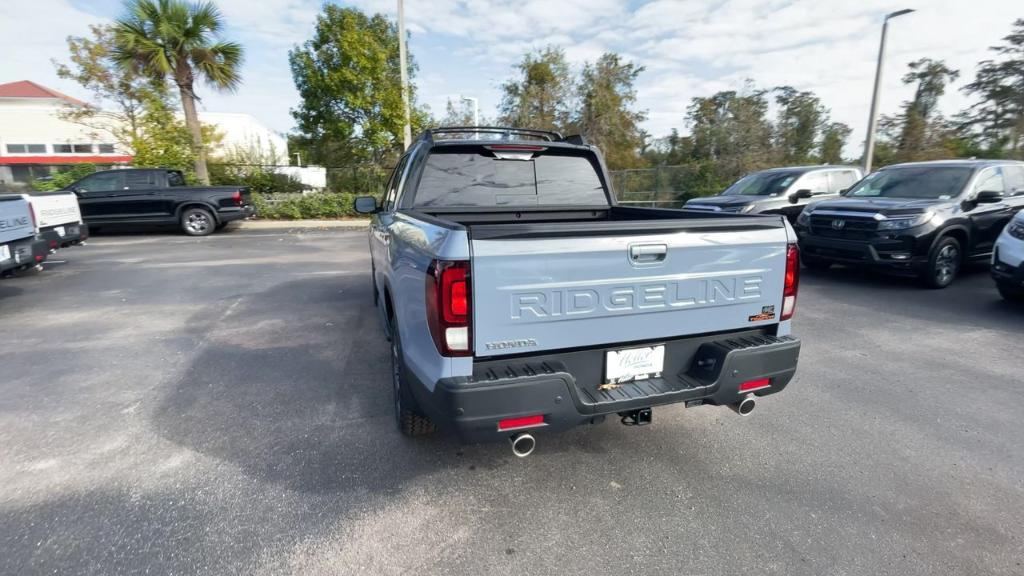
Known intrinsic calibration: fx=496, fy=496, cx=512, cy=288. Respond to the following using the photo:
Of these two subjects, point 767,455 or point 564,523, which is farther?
point 767,455

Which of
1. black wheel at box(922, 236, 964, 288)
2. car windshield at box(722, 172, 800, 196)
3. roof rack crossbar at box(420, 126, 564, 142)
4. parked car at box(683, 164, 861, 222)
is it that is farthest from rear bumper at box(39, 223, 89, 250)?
black wheel at box(922, 236, 964, 288)

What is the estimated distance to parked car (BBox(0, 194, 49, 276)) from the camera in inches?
240

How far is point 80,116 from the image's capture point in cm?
1764

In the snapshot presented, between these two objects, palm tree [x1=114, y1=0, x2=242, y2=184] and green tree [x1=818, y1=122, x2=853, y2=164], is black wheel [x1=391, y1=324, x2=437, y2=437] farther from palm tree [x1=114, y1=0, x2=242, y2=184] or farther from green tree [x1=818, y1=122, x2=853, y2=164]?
green tree [x1=818, y1=122, x2=853, y2=164]

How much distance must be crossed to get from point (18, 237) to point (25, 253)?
221mm

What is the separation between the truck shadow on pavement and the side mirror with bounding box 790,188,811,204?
8480 mm

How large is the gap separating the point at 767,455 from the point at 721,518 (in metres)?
0.79

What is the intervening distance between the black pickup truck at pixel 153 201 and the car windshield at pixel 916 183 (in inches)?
585

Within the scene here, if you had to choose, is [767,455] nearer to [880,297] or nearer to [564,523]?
[564,523]

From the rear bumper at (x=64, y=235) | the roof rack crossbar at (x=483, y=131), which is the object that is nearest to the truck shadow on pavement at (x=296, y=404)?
the roof rack crossbar at (x=483, y=131)

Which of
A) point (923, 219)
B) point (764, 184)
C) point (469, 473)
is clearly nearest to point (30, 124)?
point (764, 184)

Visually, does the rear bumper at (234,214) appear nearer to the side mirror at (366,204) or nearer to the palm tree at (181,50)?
the palm tree at (181,50)

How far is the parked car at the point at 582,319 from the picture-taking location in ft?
7.18

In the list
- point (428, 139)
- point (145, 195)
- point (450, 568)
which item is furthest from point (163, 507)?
point (145, 195)
